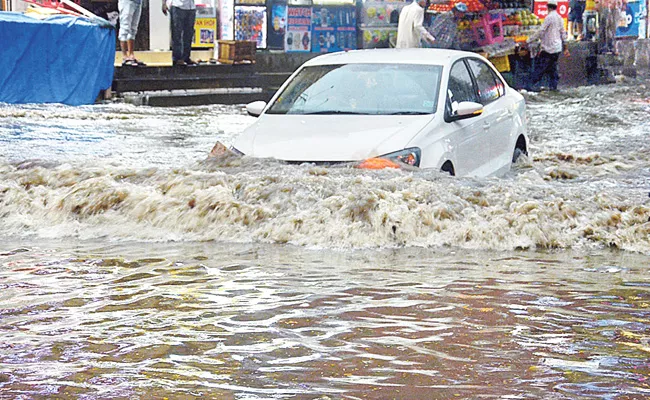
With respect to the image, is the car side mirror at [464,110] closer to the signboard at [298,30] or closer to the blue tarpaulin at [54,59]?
the blue tarpaulin at [54,59]

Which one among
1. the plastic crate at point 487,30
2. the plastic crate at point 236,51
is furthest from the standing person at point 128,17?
the plastic crate at point 487,30

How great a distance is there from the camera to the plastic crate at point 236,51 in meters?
24.3

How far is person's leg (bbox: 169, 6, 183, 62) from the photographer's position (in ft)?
74.0

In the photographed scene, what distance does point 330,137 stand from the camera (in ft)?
31.4

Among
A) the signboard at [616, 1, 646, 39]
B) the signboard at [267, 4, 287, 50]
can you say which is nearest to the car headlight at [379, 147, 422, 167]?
the signboard at [267, 4, 287, 50]

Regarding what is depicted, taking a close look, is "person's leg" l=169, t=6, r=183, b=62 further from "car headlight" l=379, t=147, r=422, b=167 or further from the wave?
"car headlight" l=379, t=147, r=422, b=167

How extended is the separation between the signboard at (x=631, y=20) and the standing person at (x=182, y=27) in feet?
45.4

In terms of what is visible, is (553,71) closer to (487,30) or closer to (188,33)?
(487,30)

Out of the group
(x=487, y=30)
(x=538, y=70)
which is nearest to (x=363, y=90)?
(x=487, y=30)

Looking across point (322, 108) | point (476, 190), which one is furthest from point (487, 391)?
point (322, 108)

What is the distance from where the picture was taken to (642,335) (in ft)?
17.8

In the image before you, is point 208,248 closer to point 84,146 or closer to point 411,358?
point 411,358

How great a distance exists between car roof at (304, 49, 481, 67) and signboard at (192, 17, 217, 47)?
13880 millimetres

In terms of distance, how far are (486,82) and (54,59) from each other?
11.2m
